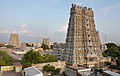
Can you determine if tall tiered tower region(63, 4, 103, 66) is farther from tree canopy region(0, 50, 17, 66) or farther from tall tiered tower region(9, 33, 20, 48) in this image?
tall tiered tower region(9, 33, 20, 48)

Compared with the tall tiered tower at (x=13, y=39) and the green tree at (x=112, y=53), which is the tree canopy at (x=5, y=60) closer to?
the green tree at (x=112, y=53)

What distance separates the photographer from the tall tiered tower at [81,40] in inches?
1375

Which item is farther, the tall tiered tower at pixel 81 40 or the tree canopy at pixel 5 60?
the tall tiered tower at pixel 81 40

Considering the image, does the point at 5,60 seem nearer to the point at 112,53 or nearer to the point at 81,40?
the point at 81,40

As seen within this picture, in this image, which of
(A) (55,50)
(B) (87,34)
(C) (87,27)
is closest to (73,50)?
Result: (B) (87,34)

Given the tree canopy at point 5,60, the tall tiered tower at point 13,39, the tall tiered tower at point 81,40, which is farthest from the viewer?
the tall tiered tower at point 13,39

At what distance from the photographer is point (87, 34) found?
37250 mm

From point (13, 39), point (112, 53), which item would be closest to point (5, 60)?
point (112, 53)

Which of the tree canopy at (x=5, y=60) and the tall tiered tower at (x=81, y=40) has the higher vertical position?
the tall tiered tower at (x=81, y=40)

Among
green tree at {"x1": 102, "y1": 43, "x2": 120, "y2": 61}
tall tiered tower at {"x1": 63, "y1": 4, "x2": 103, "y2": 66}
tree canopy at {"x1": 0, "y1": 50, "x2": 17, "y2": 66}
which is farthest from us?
green tree at {"x1": 102, "y1": 43, "x2": 120, "y2": 61}

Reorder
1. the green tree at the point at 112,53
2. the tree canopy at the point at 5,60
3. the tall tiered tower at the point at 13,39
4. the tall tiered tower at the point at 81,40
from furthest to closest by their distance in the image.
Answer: the tall tiered tower at the point at 13,39 → the green tree at the point at 112,53 → the tall tiered tower at the point at 81,40 → the tree canopy at the point at 5,60

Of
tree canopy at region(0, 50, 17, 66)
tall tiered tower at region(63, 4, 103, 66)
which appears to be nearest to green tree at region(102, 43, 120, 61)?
tall tiered tower at region(63, 4, 103, 66)

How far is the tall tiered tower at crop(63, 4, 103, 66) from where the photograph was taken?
34.9 meters

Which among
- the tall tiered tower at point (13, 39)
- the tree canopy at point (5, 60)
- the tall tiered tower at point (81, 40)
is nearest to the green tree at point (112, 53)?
the tall tiered tower at point (81, 40)
